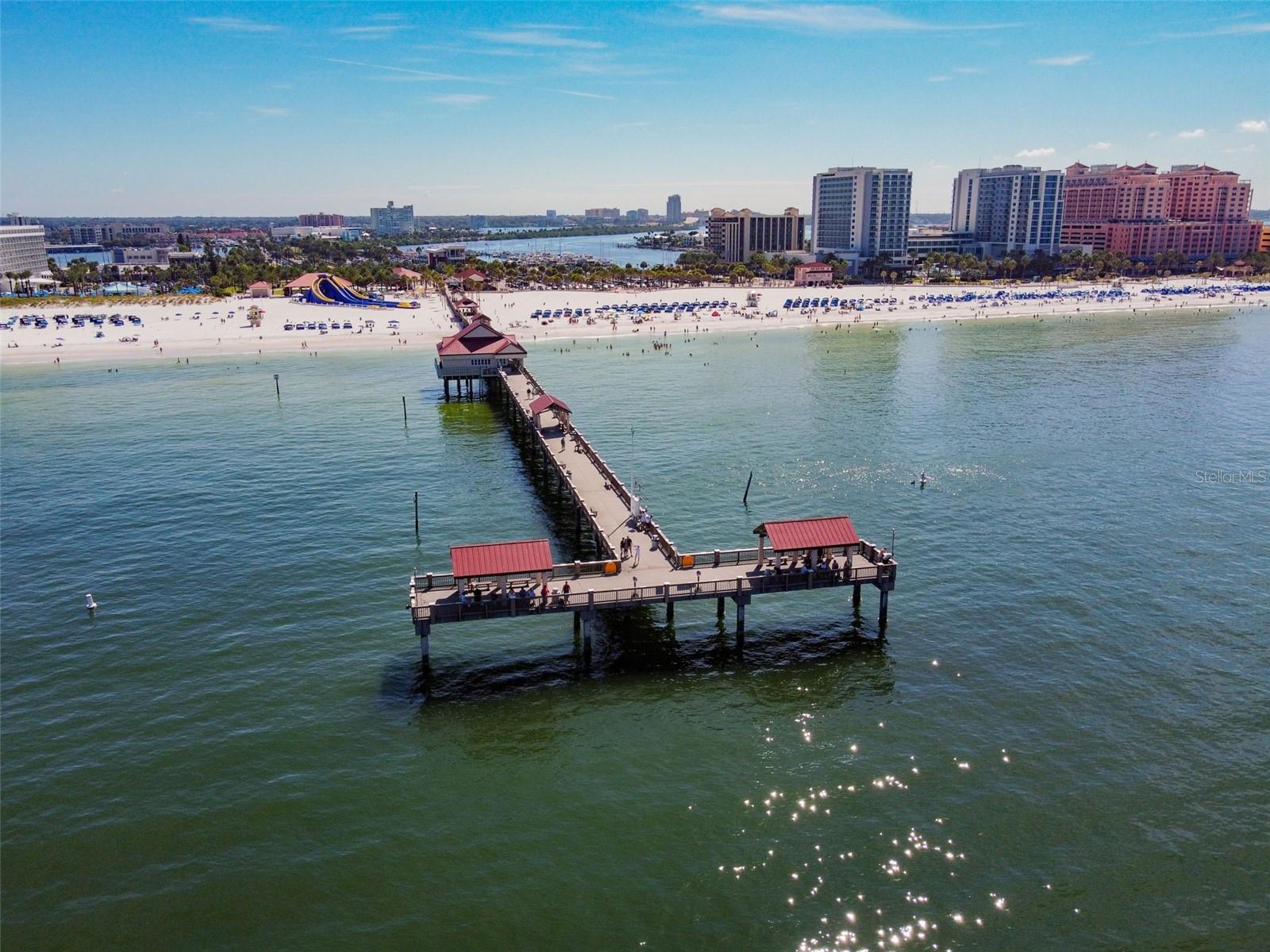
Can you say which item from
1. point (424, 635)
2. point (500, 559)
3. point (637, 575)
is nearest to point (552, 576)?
point (500, 559)

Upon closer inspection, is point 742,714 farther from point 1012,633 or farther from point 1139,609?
point 1139,609

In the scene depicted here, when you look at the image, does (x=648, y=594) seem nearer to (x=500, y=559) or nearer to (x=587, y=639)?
(x=587, y=639)

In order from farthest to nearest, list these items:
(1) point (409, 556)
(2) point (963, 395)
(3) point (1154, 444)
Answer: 1. (2) point (963, 395)
2. (3) point (1154, 444)
3. (1) point (409, 556)

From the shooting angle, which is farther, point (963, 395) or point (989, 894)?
point (963, 395)

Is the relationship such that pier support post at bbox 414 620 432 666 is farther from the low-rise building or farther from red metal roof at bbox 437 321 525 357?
red metal roof at bbox 437 321 525 357

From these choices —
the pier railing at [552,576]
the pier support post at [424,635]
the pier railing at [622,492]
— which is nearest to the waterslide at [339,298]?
the pier railing at [622,492]

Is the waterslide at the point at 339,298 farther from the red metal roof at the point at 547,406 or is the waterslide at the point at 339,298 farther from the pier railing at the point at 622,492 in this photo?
the pier railing at the point at 622,492

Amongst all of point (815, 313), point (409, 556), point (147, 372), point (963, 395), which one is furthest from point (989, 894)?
point (815, 313)

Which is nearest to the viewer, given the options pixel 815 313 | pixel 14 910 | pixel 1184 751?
pixel 14 910
